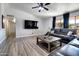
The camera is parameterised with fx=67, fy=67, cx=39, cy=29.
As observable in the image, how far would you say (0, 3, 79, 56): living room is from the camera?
252 centimetres

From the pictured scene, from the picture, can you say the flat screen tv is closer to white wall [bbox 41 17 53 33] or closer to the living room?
the living room

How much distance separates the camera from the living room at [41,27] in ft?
8.28

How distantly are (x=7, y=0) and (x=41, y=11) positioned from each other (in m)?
2.17

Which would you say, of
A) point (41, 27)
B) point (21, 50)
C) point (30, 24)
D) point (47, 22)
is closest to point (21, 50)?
point (21, 50)

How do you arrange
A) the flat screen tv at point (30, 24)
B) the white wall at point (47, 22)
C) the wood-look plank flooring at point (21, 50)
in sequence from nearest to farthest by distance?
the wood-look plank flooring at point (21, 50) → the white wall at point (47, 22) → the flat screen tv at point (30, 24)

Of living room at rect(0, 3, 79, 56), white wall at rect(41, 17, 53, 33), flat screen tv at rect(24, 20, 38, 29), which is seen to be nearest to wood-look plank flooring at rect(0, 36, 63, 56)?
living room at rect(0, 3, 79, 56)

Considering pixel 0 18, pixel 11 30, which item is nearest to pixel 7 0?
pixel 0 18

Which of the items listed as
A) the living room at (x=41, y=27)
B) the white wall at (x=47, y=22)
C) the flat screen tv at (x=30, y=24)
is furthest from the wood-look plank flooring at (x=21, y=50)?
the flat screen tv at (x=30, y=24)

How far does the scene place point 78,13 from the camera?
3.48m

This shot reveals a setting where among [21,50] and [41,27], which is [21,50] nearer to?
[21,50]

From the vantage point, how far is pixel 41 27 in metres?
2.98

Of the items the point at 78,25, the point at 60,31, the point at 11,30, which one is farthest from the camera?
the point at 11,30

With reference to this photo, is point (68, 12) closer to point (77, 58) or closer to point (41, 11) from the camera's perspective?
point (41, 11)

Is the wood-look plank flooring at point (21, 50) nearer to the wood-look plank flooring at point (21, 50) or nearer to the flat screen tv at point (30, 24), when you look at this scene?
the wood-look plank flooring at point (21, 50)
